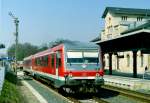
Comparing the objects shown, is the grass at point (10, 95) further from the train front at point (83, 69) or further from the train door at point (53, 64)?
the train door at point (53, 64)

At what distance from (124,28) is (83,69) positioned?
43.8 metres

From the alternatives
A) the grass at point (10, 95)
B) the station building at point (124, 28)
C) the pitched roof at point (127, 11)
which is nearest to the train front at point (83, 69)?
the grass at point (10, 95)

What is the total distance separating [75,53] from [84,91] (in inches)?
72.6

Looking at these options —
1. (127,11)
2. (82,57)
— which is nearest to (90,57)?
(82,57)

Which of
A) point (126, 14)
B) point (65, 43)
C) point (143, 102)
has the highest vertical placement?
point (126, 14)

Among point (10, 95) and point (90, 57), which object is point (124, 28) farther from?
point (10, 95)

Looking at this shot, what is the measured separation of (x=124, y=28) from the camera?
62312 millimetres

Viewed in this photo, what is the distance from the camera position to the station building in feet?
182

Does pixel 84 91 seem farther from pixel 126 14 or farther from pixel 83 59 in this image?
pixel 126 14

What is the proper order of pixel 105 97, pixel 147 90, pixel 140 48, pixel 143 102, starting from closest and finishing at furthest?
1. pixel 143 102
2. pixel 105 97
3. pixel 147 90
4. pixel 140 48

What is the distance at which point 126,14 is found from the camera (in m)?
77.2

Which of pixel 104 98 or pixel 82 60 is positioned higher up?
pixel 82 60

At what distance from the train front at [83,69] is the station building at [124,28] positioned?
1181 inches

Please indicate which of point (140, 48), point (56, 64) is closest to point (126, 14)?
point (140, 48)
